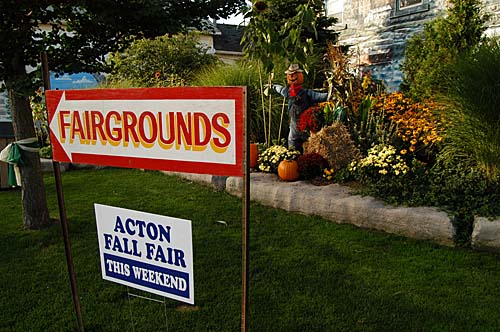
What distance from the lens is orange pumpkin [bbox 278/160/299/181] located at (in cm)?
569

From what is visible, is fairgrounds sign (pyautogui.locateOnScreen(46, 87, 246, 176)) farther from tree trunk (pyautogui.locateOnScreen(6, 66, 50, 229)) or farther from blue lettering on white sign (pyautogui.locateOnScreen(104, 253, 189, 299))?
tree trunk (pyautogui.locateOnScreen(6, 66, 50, 229))

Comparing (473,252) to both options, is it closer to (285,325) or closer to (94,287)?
(285,325)

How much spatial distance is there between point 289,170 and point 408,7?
16.7 feet

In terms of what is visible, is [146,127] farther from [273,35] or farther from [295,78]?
[295,78]

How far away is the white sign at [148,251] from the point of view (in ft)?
6.80

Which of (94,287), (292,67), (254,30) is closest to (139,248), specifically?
(94,287)

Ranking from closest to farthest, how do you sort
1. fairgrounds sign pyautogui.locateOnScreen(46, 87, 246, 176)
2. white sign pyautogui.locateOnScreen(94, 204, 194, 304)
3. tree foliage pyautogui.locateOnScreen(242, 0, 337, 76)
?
fairgrounds sign pyautogui.locateOnScreen(46, 87, 246, 176)
white sign pyautogui.locateOnScreen(94, 204, 194, 304)
tree foliage pyautogui.locateOnScreen(242, 0, 337, 76)

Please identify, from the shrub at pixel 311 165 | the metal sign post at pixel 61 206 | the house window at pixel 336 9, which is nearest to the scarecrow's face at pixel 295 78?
the shrub at pixel 311 165

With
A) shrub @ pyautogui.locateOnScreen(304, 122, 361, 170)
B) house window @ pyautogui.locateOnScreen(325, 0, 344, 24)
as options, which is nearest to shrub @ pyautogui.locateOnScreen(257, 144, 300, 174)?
shrub @ pyautogui.locateOnScreen(304, 122, 361, 170)

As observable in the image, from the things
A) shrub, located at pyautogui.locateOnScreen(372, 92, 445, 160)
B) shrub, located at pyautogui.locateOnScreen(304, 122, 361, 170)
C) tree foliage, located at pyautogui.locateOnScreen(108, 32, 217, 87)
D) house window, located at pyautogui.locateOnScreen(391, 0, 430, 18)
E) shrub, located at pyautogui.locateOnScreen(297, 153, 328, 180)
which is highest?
house window, located at pyautogui.locateOnScreen(391, 0, 430, 18)

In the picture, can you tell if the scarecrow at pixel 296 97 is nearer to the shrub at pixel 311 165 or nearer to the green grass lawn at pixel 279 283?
the shrub at pixel 311 165

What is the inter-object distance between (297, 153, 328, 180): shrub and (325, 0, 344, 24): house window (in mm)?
5763

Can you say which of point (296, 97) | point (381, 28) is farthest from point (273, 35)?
point (381, 28)

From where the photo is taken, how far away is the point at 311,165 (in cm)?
571
